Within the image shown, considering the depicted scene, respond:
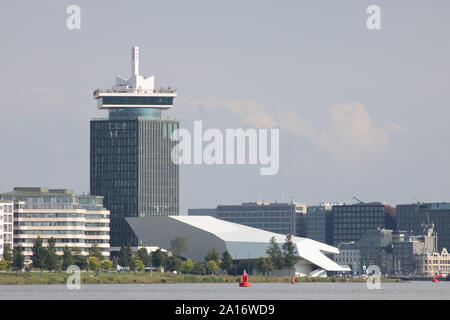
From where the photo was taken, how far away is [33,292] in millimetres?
193125

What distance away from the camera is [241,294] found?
187500mm
